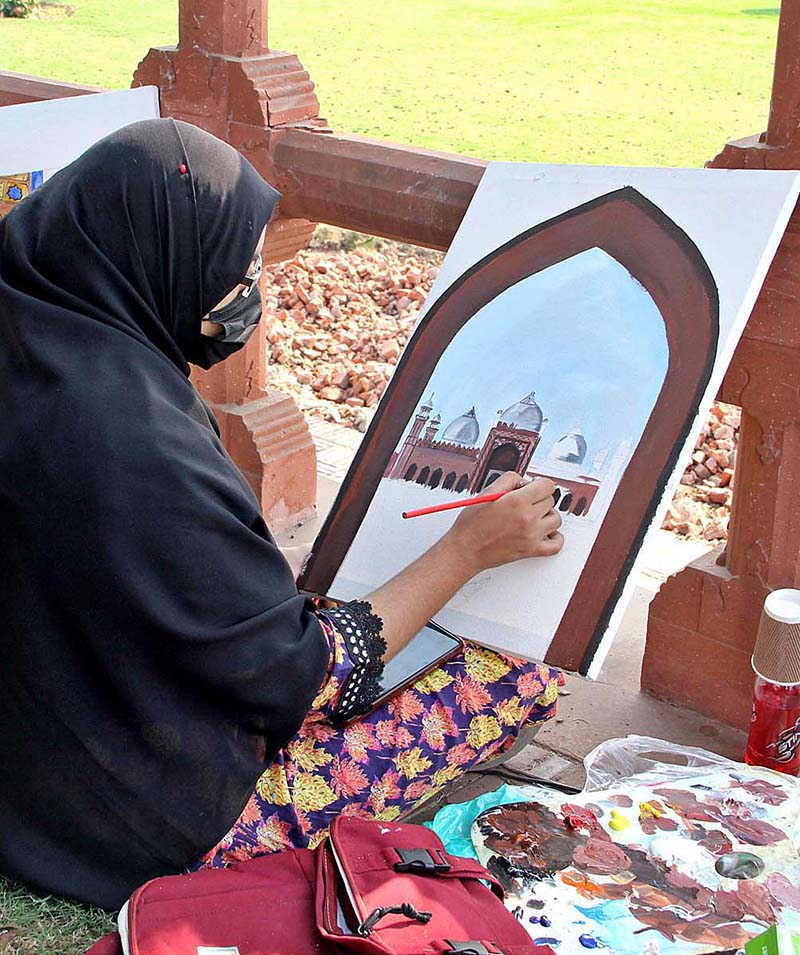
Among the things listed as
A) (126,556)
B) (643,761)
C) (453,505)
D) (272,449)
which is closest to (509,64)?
(272,449)

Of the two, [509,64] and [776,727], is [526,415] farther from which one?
[509,64]

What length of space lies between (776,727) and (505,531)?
2.50 feet

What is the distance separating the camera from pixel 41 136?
279 centimetres

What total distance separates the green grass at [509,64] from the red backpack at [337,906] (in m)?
6.55

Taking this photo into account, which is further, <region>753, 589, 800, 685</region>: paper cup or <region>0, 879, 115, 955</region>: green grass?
<region>753, 589, 800, 685</region>: paper cup

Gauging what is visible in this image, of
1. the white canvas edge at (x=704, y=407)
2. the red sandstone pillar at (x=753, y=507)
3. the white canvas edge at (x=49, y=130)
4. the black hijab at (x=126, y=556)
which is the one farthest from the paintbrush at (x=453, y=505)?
the white canvas edge at (x=49, y=130)

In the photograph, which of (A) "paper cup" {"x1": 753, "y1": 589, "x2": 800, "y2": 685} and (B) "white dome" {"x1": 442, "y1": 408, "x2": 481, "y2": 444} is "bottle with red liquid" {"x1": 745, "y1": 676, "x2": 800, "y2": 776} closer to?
(A) "paper cup" {"x1": 753, "y1": 589, "x2": 800, "y2": 685}

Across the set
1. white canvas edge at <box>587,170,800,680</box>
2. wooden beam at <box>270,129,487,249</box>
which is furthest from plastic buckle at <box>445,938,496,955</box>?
wooden beam at <box>270,129,487,249</box>

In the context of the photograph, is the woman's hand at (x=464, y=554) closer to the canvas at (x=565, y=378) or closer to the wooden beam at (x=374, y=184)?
the canvas at (x=565, y=378)

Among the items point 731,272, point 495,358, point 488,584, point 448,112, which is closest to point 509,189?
point 495,358

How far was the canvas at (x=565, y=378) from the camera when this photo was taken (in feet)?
6.51

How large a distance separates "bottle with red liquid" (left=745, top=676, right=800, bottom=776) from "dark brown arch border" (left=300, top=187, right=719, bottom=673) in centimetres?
54

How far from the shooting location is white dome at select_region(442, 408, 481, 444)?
2.16 meters

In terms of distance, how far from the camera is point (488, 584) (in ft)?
6.64
